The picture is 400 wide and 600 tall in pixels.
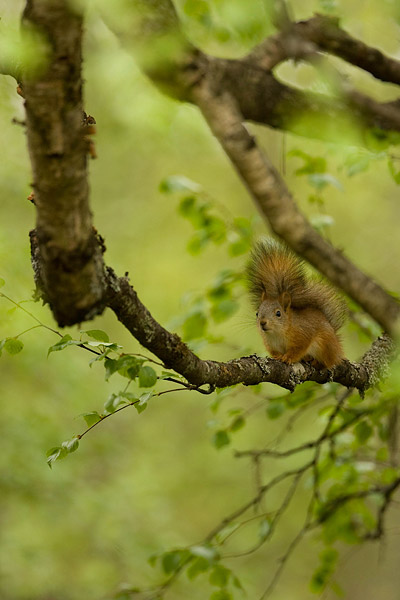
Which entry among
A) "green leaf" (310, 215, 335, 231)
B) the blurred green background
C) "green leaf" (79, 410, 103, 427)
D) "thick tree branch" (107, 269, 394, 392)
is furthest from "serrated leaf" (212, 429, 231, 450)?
"green leaf" (79, 410, 103, 427)

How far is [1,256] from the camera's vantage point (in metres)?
2.55

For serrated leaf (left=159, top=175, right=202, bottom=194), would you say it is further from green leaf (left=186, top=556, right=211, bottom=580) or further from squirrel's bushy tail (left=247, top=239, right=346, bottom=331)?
green leaf (left=186, top=556, right=211, bottom=580)

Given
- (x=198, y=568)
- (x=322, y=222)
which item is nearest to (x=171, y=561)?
(x=198, y=568)

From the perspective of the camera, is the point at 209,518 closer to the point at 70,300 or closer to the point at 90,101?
the point at 90,101

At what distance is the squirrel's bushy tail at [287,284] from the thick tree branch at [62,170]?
1.92 meters

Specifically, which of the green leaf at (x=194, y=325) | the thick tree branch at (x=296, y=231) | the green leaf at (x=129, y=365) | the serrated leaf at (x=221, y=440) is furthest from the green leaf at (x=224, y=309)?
the thick tree branch at (x=296, y=231)

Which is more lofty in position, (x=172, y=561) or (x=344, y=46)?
(x=344, y=46)

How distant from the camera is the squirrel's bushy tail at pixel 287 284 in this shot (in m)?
3.25

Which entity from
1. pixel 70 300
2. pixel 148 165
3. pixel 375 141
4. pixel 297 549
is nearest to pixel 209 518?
pixel 297 549

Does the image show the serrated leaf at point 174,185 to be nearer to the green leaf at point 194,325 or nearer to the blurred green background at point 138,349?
the blurred green background at point 138,349

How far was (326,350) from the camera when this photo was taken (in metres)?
3.04

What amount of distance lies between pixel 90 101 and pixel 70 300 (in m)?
5.97

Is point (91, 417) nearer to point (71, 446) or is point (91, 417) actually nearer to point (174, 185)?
point (71, 446)

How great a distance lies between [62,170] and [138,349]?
6886mm
